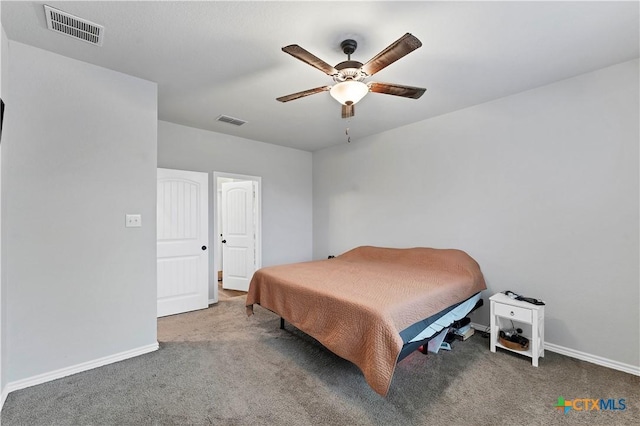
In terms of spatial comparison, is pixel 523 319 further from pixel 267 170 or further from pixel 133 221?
pixel 267 170

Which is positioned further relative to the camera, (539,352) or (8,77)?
(539,352)

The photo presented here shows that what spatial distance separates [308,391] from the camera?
6.86 ft

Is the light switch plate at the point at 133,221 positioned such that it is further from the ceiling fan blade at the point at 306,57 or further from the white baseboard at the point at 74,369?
the ceiling fan blade at the point at 306,57

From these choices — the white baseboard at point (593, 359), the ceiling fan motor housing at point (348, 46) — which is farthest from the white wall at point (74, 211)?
the white baseboard at point (593, 359)

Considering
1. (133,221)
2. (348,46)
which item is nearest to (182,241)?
(133,221)

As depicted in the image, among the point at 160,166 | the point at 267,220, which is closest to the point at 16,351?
the point at 160,166

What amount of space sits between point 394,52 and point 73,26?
7.26 feet

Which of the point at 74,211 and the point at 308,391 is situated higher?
the point at 74,211

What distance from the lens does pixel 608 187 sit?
2492 millimetres

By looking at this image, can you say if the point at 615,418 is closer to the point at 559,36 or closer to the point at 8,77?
the point at 559,36

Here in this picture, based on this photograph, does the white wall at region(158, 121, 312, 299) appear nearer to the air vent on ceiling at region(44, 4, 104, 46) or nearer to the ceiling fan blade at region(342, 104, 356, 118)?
the air vent on ceiling at region(44, 4, 104, 46)

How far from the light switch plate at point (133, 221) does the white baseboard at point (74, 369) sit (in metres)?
1.14

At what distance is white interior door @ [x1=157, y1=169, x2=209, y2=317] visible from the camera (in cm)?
375

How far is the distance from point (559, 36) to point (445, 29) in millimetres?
866
